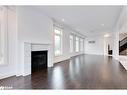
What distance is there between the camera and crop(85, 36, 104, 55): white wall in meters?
16.4

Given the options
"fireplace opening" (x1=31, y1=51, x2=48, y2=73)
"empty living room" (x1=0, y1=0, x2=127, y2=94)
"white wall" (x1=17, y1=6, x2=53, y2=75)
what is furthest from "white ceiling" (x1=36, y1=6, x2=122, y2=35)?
"fireplace opening" (x1=31, y1=51, x2=48, y2=73)

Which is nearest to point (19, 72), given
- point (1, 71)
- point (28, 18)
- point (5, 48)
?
point (1, 71)

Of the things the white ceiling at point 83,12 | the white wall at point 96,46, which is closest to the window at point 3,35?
the white ceiling at point 83,12

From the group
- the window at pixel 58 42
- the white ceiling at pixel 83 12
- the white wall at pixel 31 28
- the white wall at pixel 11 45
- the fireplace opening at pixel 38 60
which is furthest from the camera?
the window at pixel 58 42

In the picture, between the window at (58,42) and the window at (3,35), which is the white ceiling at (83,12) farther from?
the window at (58,42)

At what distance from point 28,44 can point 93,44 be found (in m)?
13.6

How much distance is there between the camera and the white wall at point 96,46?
53.8 feet

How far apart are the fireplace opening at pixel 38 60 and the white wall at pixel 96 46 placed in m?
12.0

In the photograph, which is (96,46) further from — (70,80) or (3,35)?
(3,35)

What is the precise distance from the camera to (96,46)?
16797 mm

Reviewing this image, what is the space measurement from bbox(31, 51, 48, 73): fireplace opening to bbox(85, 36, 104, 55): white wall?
12.0m

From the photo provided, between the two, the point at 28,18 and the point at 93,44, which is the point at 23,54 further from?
the point at 93,44

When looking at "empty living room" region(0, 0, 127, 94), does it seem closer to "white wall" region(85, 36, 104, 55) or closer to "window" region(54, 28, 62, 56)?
"window" region(54, 28, 62, 56)
